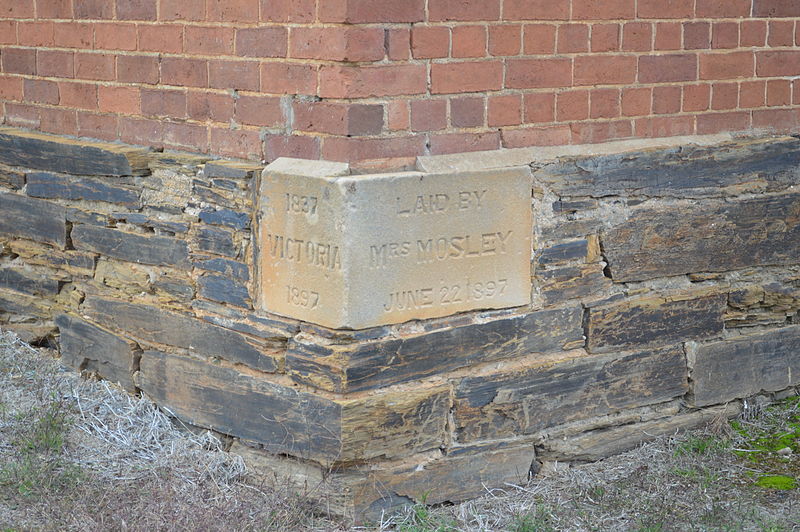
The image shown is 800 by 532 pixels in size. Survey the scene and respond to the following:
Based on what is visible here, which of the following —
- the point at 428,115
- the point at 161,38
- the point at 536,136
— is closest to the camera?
the point at 428,115

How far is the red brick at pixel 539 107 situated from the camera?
400 cm

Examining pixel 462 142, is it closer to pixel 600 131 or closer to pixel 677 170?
pixel 600 131

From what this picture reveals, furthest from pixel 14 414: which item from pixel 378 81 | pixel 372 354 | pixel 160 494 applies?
pixel 378 81

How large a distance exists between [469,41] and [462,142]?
359 mm

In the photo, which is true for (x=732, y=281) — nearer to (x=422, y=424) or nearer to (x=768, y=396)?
(x=768, y=396)

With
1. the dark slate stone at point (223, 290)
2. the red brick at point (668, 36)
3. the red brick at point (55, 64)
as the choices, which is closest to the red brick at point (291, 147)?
the dark slate stone at point (223, 290)

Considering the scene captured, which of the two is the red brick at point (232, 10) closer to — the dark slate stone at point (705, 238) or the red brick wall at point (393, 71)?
the red brick wall at point (393, 71)

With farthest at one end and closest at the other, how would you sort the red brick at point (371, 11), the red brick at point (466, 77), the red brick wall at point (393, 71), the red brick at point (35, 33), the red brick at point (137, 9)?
the red brick at point (35, 33) < the red brick at point (137, 9) < the red brick at point (466, 77) < the red brick wall at point (393, 71) < the red brick at point (371, 11)

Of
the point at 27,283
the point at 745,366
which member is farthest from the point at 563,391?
the point at 27,283

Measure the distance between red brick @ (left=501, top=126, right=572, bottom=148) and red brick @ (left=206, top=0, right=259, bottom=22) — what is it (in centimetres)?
101

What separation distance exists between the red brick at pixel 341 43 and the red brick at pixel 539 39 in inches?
25.3

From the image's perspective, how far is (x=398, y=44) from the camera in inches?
142

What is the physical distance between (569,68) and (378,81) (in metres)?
0.88

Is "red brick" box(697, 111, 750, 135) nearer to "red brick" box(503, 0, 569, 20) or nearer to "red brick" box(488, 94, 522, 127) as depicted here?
"red brick" box(503, 0, 569, 20)
